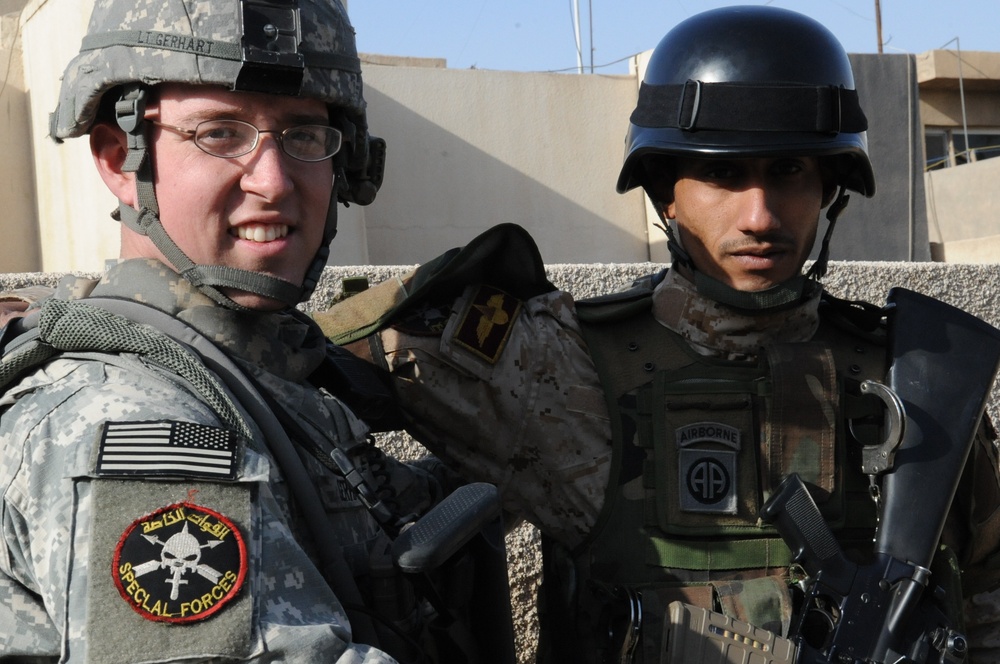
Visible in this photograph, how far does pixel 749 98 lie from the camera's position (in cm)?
263

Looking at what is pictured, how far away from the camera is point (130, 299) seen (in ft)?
5.93

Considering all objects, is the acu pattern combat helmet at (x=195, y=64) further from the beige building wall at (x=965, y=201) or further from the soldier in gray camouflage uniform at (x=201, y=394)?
Answer: the beige building wall at (x=965, y=201)

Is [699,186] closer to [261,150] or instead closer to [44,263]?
[261,150]

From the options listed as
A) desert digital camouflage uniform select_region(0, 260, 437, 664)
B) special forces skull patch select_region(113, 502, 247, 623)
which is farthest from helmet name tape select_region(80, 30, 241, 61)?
special forces skull patch select_region(113, 502, 247, 623)

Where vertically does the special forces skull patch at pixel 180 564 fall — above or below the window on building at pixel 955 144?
below

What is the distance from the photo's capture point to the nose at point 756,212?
2.57 metres

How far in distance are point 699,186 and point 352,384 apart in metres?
0.95

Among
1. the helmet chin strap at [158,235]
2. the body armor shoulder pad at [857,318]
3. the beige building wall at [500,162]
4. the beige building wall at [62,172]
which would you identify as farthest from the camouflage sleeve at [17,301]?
the beige building wall at [500,162]

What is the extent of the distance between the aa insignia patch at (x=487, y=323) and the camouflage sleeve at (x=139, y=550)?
3.12 feet

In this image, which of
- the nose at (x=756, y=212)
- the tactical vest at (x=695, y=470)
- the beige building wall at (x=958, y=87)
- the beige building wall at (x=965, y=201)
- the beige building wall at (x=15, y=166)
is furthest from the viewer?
the beige building wall at (x=958, y=87)

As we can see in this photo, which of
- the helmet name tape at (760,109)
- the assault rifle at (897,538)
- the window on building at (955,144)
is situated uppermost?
the window on building at (955,144)

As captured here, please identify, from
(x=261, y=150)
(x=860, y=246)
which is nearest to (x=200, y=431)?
(x=261, y=150)

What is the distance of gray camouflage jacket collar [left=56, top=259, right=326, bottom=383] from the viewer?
183 centimetres

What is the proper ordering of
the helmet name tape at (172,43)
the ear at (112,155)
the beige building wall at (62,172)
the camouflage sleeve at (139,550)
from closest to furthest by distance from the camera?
the camouflage sleeve at (139,550) → the helmet name tape at (172,43) → the ear at (112,155) → the beige building wall at (62,172)
